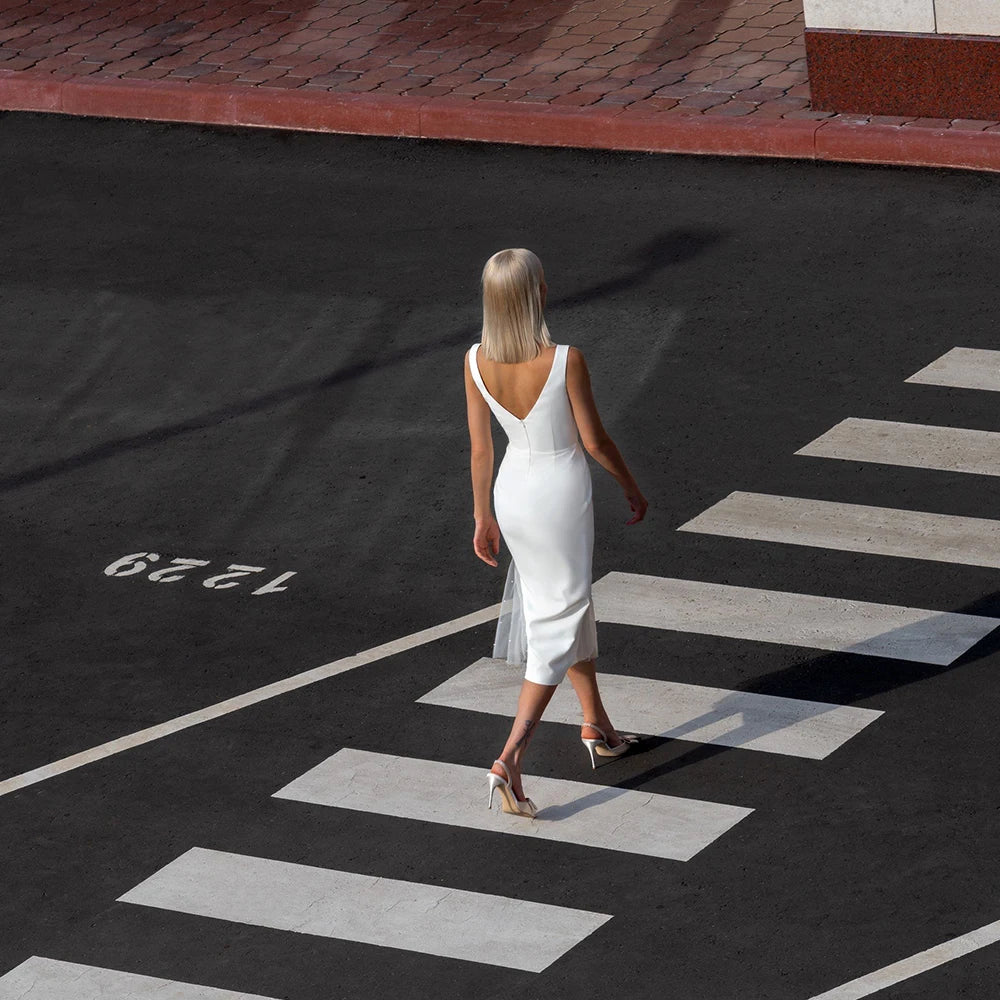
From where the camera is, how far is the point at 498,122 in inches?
685

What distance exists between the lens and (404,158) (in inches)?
677

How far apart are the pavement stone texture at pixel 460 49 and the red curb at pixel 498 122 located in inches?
8.5

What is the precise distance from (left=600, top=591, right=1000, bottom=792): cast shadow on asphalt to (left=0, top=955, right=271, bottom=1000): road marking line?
2312 mm

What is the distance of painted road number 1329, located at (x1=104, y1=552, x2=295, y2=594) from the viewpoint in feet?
35.7

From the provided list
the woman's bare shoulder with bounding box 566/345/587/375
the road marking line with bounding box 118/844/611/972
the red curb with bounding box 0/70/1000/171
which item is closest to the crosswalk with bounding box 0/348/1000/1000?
the road marking line with bounding box 118/844/611/972

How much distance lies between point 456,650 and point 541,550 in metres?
1.72

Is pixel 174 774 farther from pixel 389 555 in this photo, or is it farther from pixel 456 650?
pixel 389 555

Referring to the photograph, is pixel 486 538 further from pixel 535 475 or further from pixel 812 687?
pixel 812 687

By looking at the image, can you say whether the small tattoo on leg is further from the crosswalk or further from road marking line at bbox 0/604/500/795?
road marking line at bbox 0/604/500/795

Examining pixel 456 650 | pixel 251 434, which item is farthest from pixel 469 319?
pixel 456 650

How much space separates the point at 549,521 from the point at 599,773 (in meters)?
1.14

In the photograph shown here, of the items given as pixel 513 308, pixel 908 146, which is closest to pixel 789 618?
pixel 513 308

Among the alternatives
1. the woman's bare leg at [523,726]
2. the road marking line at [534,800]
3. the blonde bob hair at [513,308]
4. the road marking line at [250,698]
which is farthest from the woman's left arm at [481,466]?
the road marking line at [250,698]

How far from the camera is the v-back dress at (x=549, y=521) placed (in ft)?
27.6
